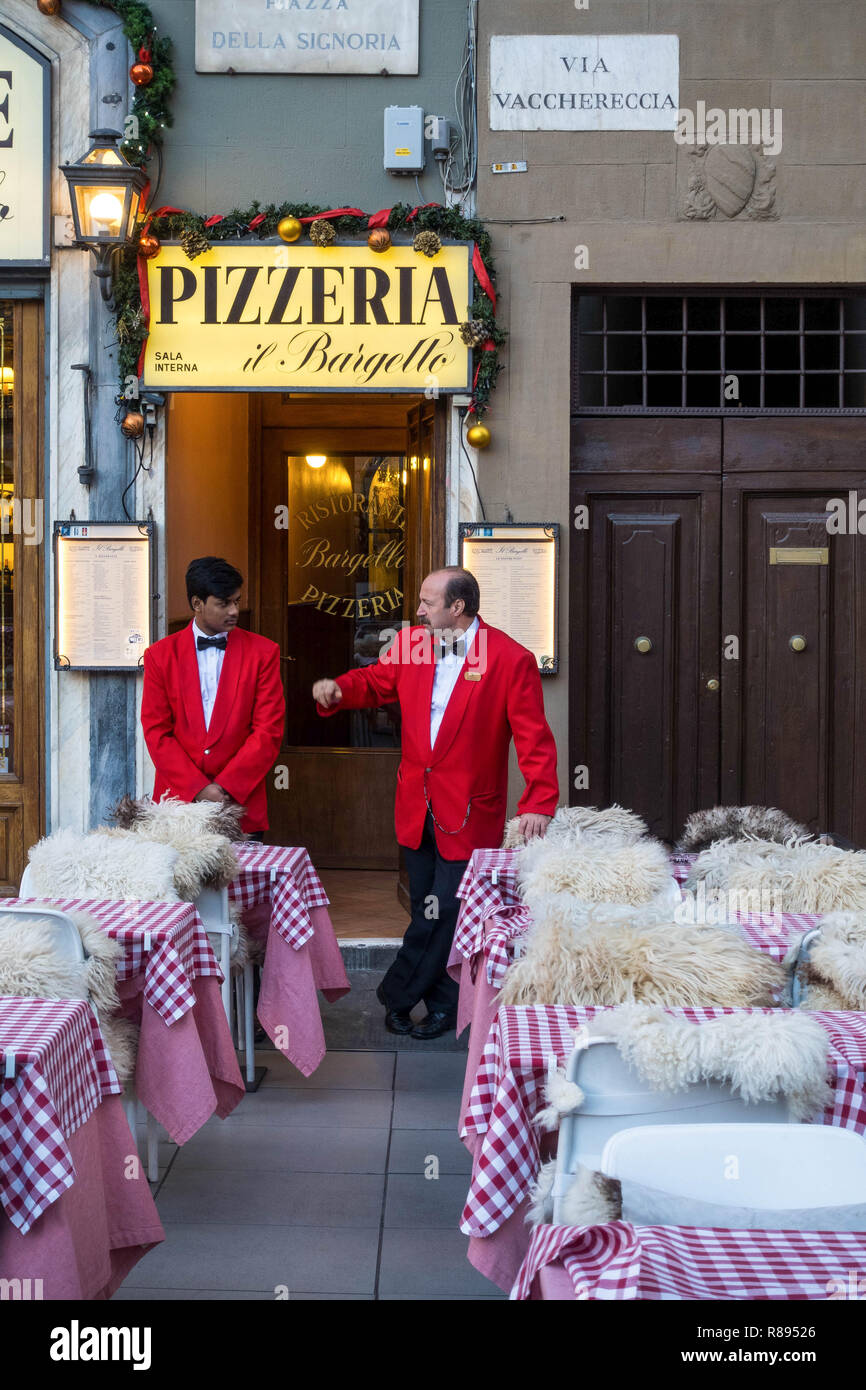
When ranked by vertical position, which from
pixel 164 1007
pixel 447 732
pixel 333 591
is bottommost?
pixel 164 1007

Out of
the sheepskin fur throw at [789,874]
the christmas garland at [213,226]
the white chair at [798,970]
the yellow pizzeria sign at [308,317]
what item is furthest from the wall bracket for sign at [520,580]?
the white chair at [798,970]

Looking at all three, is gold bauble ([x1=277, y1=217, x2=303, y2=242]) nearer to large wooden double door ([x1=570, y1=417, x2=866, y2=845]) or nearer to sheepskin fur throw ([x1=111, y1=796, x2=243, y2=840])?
large wooden double door ([x1=570, y1=417, x2=866, y2=845])

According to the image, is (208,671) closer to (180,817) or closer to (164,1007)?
(180,817)

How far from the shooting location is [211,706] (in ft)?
19.1

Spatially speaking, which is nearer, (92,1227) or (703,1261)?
(703,1261)

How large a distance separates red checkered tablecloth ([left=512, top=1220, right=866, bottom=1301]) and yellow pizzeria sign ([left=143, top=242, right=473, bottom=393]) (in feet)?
17.0

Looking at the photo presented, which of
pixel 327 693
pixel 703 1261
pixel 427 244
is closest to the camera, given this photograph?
pixel 703 1261

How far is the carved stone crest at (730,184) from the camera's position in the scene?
672 cm

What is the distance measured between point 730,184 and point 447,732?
3.15 meters

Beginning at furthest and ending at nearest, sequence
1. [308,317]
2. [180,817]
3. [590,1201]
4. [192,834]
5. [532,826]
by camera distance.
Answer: [308,317], [532,826], [180,817], [192,834], [590,1201]

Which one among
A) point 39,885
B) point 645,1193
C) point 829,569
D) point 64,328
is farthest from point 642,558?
point 645,1193

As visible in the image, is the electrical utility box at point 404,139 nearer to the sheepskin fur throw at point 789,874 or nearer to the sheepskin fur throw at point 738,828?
the sheepskin fur throw at point 738,828

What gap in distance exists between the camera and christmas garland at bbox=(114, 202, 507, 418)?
6.66 m

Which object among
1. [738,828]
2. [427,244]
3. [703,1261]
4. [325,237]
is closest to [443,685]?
[738,828]
